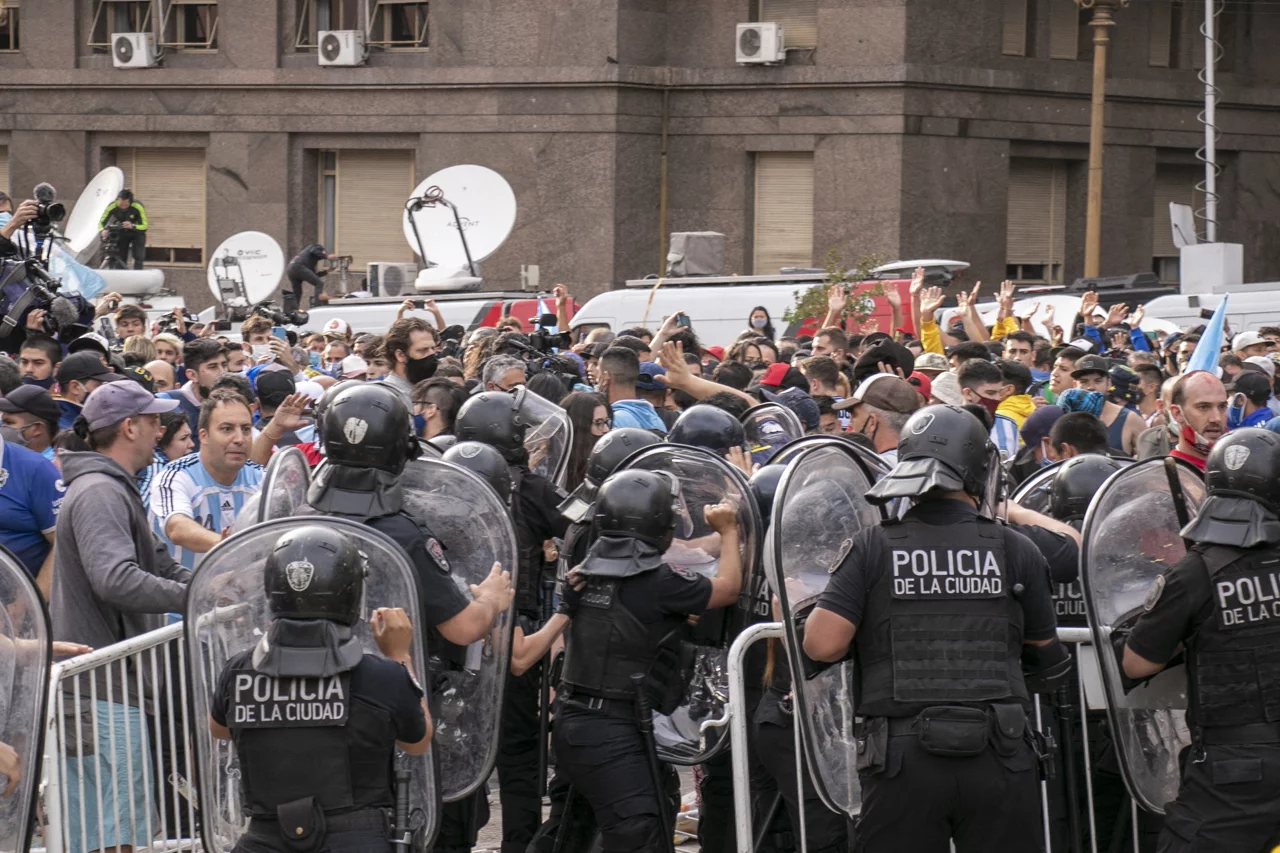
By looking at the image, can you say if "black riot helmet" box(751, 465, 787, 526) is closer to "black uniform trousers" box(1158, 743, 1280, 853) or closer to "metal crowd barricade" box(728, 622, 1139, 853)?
"metal crowd barricade" box(728, 622, 1139, 853)

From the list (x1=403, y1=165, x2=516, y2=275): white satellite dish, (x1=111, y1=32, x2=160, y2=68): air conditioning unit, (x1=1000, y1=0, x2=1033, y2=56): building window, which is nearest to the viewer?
(x1=403, y1=165, x2=516, y2=275): white satellite dish

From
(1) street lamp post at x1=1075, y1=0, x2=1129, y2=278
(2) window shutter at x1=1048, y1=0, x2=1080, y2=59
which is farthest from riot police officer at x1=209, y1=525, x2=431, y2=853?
(2) window shutter at x1=1048, y1=0, x2=1080, y2=59

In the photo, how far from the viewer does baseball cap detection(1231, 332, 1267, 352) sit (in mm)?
15561

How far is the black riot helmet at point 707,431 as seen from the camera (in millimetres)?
7016

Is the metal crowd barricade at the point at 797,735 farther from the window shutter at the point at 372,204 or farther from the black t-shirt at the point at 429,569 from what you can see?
the window shutter at the point at 372,204

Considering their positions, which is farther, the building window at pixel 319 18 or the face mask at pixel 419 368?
the building window at pixel 319 18

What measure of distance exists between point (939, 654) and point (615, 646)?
4.20ft

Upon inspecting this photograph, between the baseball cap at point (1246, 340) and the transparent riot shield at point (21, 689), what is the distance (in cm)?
1244

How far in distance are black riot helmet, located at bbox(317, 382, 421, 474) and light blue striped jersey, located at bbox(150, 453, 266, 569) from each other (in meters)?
1.32

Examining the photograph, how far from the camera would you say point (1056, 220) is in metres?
30.8

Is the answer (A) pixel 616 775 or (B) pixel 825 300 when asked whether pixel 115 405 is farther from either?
(B) pixel 825 300

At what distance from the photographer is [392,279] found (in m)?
24.5

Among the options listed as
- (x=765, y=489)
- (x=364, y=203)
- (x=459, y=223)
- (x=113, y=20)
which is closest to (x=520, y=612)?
(x=765, y=489)

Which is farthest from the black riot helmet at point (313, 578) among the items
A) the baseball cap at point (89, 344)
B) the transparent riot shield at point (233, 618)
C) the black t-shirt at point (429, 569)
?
the baseball cap at point (89, 344)
